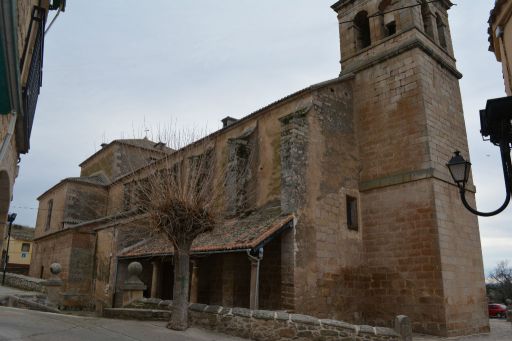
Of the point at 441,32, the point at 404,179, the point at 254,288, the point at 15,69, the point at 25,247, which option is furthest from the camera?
the point at 25,247

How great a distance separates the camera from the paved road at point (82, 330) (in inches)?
308

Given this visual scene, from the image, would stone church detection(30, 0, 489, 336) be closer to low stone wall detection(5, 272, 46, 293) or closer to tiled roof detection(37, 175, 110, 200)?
low stone wall detection(5, 272, 46, 293)

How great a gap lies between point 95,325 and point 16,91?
728 cm

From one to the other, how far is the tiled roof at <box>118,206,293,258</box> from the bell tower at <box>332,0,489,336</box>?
343 centimetres

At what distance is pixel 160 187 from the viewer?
1022 cm

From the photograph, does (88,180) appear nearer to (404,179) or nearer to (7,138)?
(404,179)

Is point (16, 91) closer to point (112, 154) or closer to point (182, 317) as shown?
point (182, 317)

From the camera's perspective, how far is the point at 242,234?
12602mm

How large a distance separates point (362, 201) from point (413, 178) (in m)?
1.99

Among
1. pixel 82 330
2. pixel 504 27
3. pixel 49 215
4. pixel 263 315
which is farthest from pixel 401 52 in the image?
pixel 49 215

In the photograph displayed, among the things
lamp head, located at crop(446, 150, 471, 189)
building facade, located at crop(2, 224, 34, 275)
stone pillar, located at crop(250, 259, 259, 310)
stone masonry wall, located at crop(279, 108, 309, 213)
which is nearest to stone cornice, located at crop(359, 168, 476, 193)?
stone masonry wall, located at crop(279, 108, 309, 213)

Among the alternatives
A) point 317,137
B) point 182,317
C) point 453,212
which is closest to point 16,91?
point 182,317

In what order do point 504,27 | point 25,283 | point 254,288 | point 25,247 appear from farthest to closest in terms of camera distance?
point 25,247, point 25,283, point 254,288, point 504,27

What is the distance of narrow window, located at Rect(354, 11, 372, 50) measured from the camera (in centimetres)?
1670
